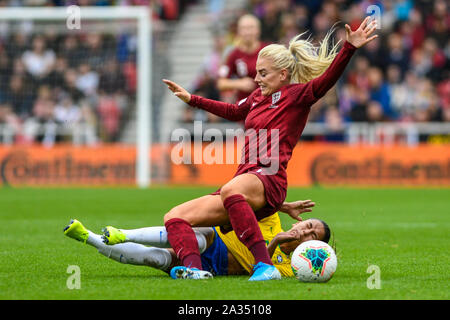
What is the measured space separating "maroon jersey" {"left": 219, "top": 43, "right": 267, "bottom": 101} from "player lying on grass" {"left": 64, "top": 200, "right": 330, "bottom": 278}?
5.03 metres

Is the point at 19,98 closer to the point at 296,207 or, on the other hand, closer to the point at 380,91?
the point at 380,91

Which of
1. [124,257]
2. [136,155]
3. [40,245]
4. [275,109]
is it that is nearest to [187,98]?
[275,109]

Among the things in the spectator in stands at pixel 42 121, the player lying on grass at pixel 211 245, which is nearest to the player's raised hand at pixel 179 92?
the player lying on grass at pixel 211 245

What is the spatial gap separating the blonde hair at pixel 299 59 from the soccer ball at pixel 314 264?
4.53 feet

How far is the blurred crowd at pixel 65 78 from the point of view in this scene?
19953 mm

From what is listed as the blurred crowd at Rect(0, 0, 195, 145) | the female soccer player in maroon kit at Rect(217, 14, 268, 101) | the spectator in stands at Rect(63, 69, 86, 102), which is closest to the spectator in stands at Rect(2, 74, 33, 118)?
the blurred crowd at Rect(0, 0, 195, 145)

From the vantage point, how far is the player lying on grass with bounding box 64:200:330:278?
19.9 feet

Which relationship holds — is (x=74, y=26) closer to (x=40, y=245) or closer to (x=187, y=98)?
(x=40, y=245)

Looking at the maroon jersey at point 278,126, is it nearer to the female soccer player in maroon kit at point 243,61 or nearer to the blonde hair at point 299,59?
the blonde hair at point 299,59

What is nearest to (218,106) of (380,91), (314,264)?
(314,264)

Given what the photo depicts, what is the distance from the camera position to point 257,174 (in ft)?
19.6

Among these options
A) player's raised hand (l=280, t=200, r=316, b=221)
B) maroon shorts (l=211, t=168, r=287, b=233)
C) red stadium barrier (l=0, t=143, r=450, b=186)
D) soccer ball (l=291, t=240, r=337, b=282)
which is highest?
maroon shorts (l=211, t=168, r=287, b=233)

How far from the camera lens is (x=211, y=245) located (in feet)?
20.5

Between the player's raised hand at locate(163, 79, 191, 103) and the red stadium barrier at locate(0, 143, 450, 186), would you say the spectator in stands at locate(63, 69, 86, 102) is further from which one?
the player's raised hand at locate(163, 79, 191, 103)
